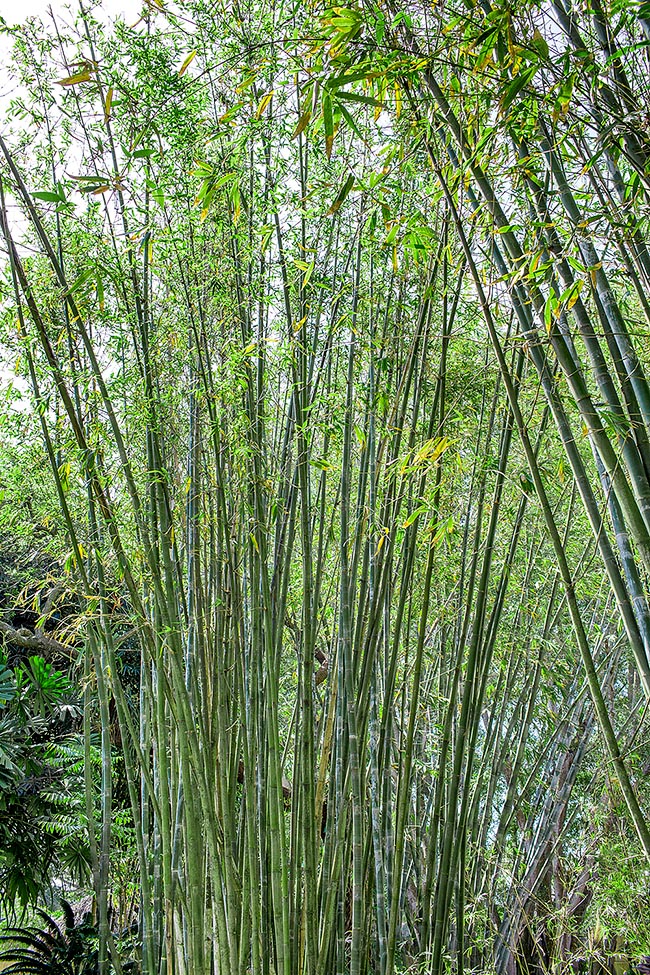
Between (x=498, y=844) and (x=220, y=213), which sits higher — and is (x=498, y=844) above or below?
below

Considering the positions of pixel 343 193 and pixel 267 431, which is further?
pixel 267 431

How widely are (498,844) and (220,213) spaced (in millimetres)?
2664

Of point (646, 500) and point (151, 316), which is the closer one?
point (646, 500)

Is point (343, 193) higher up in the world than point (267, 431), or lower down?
higher up

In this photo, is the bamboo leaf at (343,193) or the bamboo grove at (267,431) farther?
the bamboo grove at (267,431)

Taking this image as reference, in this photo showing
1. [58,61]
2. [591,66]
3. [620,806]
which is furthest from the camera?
[620,806]

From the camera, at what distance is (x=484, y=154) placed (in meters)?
1.48

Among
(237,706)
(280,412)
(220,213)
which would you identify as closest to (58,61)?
(220,213)

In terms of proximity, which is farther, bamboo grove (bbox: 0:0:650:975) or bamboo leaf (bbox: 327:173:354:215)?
A: bamboo grove (bbox: 0:0:650:975)

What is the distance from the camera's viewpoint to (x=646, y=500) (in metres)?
1.28

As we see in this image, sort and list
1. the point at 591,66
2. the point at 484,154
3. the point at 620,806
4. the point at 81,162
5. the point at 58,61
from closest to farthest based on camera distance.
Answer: the point at 591,66, the point at 484,154, the point at 58,61, the point at 81,162, the point at 620,806

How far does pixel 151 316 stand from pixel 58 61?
0.88 meters

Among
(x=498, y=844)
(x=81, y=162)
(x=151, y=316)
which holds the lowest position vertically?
(x=498, y=844)

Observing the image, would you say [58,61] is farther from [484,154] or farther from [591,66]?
[591,66]
